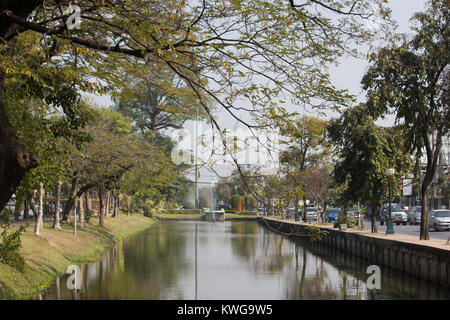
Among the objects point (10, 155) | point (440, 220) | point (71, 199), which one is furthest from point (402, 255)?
point (71, 199)

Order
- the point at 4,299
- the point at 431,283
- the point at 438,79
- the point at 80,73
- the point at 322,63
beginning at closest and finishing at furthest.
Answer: the point at 322,63, the point at 80,73, the point at 4,299, the point at 431,283, the point at 438,79

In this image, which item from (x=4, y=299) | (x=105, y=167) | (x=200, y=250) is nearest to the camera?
(x=4, y=299)

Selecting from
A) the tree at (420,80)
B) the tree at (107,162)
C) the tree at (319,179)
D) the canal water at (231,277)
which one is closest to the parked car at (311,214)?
the tree at (319,179)

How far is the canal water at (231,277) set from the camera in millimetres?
20719

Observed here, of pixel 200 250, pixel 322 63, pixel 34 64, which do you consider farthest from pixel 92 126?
pixel 322 63

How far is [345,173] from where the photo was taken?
3569cm

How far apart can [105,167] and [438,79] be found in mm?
18821

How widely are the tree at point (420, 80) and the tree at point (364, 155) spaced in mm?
7836

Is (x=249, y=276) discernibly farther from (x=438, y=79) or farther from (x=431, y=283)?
(x=438, y=79)

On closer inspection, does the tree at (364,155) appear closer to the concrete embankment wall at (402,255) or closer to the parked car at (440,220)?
the concrete embankment wall at (402,255)

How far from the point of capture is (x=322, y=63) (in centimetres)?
1041

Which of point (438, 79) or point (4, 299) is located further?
point (438, 79)

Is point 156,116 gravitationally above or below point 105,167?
above

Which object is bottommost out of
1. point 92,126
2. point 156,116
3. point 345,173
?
A: point 345,173
